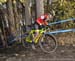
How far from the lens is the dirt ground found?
26.6 ft

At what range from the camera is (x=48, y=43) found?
859 cm

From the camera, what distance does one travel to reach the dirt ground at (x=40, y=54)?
8109 mm

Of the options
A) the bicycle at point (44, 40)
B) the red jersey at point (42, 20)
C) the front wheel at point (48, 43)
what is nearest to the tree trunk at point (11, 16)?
the bicycle at point (44, 40)

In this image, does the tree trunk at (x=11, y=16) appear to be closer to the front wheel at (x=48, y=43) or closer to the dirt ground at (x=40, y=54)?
the dirt ground at (x=40, y=54)

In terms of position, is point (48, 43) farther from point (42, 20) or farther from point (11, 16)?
point (11, 16)

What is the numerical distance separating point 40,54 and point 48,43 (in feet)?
1.38

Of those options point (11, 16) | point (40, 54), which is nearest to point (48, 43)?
point (40, 54)

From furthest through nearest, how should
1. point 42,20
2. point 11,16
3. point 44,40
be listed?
1. point 11,16
2. point 44,40
3. point 42,20

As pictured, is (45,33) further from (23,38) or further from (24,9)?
(24,9)

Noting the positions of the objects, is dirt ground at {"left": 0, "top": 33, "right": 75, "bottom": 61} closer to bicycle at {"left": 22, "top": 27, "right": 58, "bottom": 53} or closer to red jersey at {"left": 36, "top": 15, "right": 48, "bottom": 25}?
bicycle at {"left": 22, "top": 27, "right": 58, "bottom": 53}

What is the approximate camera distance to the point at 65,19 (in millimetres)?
9961

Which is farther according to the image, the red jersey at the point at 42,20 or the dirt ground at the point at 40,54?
the red jersey at the point at 42,20

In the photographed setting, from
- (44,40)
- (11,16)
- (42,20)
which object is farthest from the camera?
(11,16)

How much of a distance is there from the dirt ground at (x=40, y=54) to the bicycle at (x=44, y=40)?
0.18 metres
